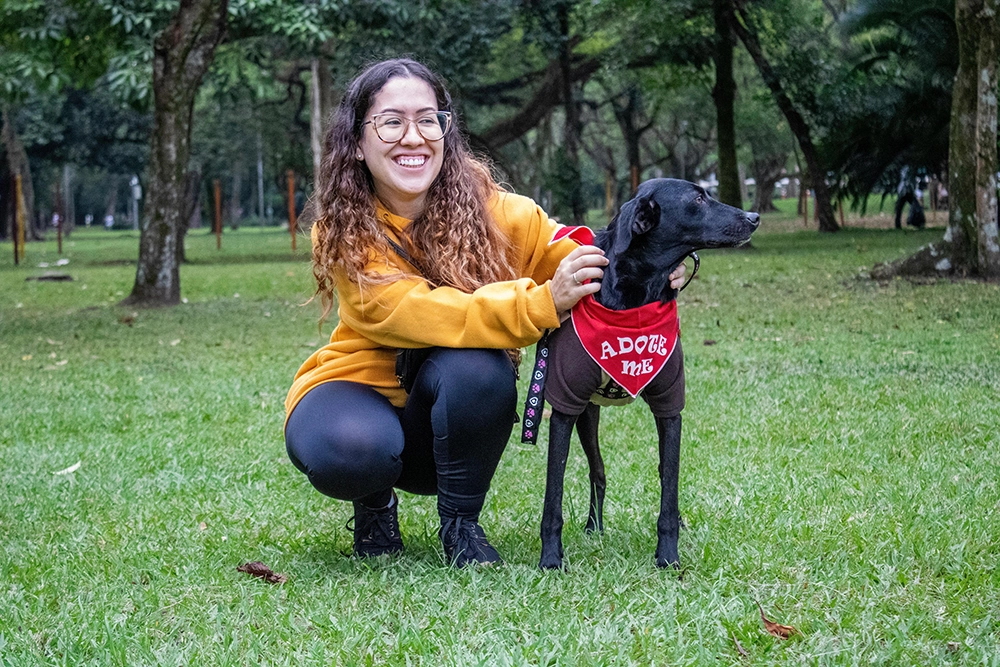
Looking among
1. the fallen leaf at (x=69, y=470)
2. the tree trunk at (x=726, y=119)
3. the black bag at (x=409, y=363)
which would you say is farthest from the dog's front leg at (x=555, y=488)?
the tree trunk at (x=726, y=119)

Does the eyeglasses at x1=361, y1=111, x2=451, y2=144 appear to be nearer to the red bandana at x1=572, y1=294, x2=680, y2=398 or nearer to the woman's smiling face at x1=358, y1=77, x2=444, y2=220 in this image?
the woman's smiling face at x1=358, y1=77, x2=444, y2=220

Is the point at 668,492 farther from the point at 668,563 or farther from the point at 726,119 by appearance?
the point at 726,119

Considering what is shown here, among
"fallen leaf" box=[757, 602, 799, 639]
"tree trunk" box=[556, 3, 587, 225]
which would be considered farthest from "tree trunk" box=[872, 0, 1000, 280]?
"tree trunk" box=[556, 3, 587, 225]

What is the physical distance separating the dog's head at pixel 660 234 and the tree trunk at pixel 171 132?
31.1 feet

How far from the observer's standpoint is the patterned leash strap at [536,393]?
3.20 metres

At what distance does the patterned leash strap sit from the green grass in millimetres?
403

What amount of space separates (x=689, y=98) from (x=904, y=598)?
32539 millimetres

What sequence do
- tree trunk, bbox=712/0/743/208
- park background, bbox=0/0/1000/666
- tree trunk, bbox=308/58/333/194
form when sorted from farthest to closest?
1. tree trunk, bbox=308/58/333/194
2. tree trunk, bbox=712/0/743/208
3. park background, bbox=0/0/1000/666

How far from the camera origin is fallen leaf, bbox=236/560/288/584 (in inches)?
132

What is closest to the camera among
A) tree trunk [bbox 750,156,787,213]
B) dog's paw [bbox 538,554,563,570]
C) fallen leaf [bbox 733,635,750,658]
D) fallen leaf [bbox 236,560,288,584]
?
fallen leaf [bbox 733,635,750,658]

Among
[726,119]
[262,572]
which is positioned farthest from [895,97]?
[262,572]

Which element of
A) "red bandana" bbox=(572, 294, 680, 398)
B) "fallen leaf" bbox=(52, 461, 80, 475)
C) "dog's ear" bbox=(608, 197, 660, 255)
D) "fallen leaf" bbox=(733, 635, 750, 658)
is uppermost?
"dog's ear" bbox=(608, 197, 660, 255)

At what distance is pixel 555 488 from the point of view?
3.21m

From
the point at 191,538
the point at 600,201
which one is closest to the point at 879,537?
the point at 191,538
